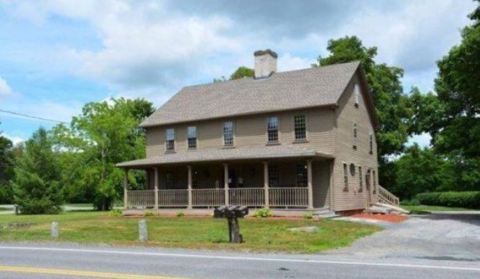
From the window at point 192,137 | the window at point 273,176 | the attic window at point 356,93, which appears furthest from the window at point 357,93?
the window at point 192,137

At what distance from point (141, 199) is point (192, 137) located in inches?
185

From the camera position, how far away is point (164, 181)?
33906 millimetres

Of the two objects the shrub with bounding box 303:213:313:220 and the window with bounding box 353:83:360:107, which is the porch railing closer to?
the shrub with bounding box 303:213:313:220

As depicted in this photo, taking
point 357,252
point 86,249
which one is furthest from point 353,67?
point 86,249

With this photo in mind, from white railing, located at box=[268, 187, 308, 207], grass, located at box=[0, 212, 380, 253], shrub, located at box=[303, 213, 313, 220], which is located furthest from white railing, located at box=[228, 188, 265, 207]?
grass, located at box=[0, 212, 380, 253]

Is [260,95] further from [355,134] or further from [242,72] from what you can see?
[242,72]

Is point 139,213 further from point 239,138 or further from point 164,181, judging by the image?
point 239,138

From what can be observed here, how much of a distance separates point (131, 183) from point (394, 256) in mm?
36026

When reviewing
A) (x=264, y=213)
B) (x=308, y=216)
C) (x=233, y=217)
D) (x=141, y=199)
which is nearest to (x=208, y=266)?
(x=233, y=217)

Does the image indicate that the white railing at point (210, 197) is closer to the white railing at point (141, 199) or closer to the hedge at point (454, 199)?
the white railing at point (141, 199)

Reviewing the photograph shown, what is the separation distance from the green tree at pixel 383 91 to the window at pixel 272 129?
51.4ft

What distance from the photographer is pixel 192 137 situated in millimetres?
32750

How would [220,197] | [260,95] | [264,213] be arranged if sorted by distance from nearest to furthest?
[264,213] → [220,197] → [260,95]

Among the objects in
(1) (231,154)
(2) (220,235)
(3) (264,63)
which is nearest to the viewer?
(2) (220,235)
